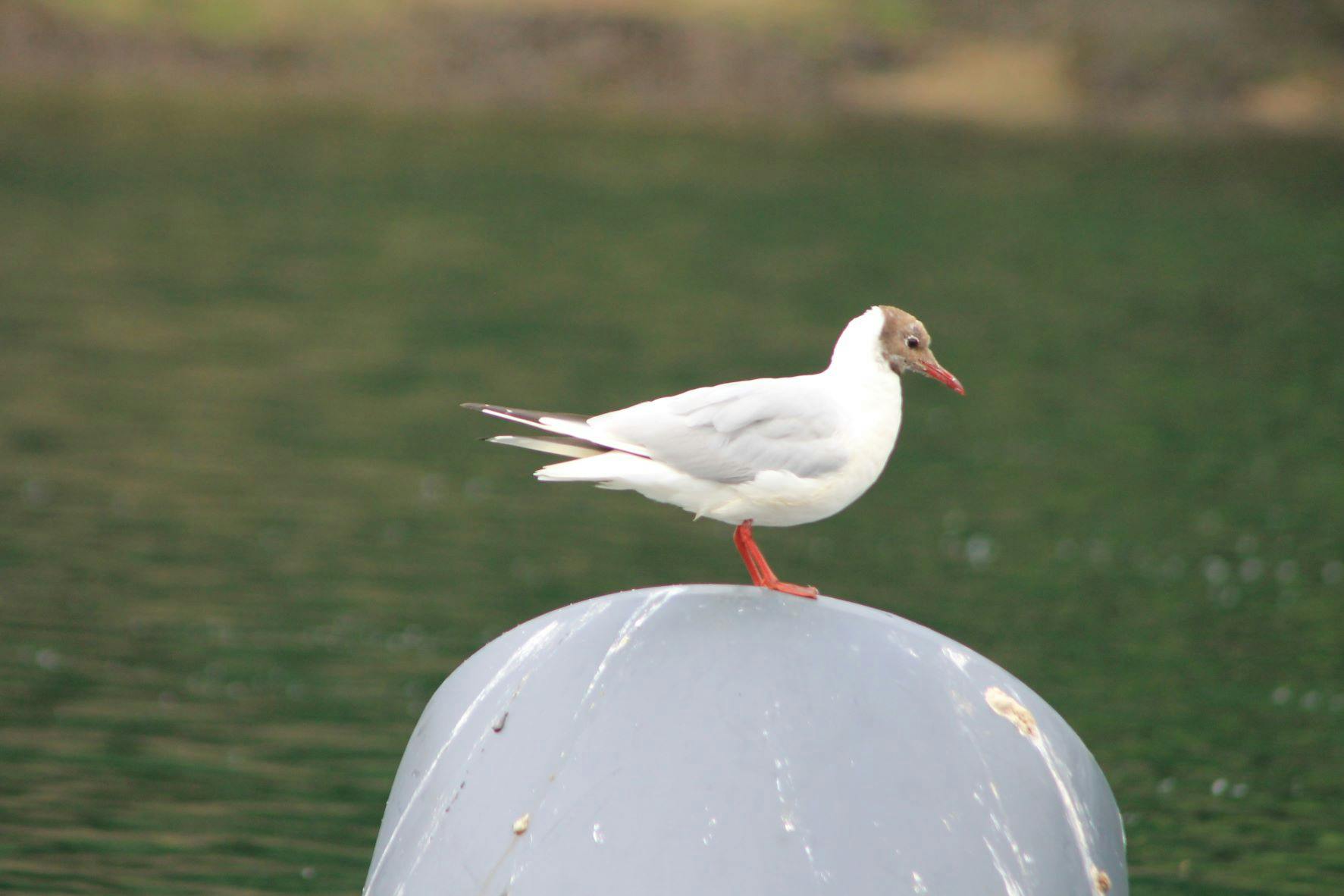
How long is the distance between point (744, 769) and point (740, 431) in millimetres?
1118

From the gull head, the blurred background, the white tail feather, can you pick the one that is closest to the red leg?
the white tail feather

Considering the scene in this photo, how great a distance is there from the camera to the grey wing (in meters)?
4.93

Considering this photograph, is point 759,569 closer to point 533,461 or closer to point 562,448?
point 562,448

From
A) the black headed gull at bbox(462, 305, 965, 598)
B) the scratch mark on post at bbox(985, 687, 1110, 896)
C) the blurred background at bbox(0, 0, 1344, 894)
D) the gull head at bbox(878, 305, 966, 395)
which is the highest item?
the gull head at bbox(878, 305, 966, 395)

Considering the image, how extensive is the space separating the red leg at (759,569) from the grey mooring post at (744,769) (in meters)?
0.13

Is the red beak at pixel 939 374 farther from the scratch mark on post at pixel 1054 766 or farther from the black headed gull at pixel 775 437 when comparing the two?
the scratch mark on post at pixel 1054 766

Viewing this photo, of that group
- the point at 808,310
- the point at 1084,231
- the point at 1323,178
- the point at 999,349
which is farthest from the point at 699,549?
the point at 1323,178

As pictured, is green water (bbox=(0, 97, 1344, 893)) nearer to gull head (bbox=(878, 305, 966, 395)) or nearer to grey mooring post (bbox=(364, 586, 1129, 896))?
grey mooring post (bbox=(364, 586, 1129, 896))

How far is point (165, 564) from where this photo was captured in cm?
1414

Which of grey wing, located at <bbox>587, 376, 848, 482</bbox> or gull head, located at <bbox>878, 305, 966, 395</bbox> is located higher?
gull head, located at <bbox>878, 305, 966, 395</bbox>

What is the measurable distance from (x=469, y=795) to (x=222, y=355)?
1903cm

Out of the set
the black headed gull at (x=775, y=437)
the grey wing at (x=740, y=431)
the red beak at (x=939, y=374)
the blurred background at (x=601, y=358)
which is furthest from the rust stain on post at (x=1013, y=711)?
the blurred background at (x=601, y=358)

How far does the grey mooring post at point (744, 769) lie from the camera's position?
4.07 meters

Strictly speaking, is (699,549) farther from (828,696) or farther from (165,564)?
(828,696)
